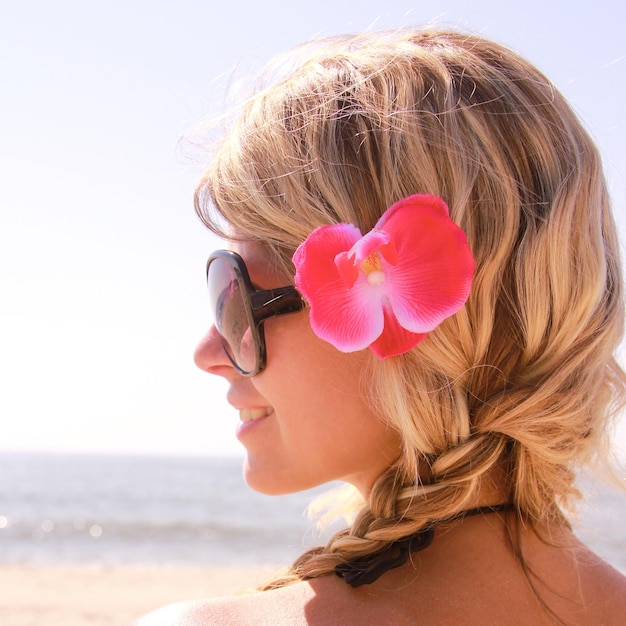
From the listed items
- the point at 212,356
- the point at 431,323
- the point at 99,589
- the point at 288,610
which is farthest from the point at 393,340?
the point at 99,589

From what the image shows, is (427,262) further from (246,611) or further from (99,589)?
(99,589)

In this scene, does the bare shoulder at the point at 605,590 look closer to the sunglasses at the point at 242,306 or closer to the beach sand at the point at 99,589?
the sunglasses at the point at 242,306

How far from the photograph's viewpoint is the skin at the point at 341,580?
1247mm

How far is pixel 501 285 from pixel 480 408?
A: 255 millimetres

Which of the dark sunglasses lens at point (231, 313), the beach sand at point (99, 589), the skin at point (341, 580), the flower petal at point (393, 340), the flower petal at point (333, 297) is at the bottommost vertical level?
the beach sand at point (99, 589)

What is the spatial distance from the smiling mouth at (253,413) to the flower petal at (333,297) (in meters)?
0.49

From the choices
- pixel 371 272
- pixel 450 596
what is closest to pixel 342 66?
pixel 371 272

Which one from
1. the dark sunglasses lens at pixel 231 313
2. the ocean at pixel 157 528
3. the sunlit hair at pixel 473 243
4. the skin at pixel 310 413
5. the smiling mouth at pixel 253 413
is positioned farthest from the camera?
the ocean at pixel 157 528

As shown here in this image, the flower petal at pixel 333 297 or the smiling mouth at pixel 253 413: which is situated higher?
the flower petal at pixel 333 297

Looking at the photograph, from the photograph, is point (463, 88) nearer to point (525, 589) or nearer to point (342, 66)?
point (342, 66)

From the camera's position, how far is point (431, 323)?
1.27m

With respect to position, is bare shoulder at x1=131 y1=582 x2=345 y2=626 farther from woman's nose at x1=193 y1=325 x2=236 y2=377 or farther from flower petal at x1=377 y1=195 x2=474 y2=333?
woman's nose at x1=193 y1=325 x2=236 y2=377

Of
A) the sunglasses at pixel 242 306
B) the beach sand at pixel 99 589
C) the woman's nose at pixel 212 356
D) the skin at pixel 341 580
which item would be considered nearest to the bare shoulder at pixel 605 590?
the skin at pixel 341 580

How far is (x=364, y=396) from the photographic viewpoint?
58.2 inches
